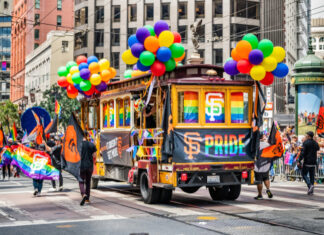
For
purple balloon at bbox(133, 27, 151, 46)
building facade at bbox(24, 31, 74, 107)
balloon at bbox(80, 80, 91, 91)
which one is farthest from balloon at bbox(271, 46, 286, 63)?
building facade at bbox(24, 31, 74, 107)

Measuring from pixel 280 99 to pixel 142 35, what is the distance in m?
58.9

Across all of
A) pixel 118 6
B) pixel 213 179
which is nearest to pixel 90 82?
pixel 213 179

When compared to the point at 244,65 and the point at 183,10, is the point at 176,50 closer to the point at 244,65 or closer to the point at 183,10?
the point at 244,65

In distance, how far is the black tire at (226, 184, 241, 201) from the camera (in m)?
14.6

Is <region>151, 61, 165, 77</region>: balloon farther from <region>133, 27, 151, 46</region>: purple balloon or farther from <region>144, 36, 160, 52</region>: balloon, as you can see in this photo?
<region>133, 27, 151, 46</region>: purple balloon

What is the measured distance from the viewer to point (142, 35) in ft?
44.2

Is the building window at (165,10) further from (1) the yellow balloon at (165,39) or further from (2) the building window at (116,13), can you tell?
(1) the yellow balloon at (165,39)

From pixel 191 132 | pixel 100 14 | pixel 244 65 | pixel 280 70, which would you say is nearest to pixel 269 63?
pixel 280 70

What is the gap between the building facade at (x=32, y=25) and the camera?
8888 centimetres

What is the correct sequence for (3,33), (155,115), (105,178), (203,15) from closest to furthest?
1. (155,115)
2. (105,178)
3. (203,15)
4. (3,33)

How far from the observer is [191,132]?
13.4 m

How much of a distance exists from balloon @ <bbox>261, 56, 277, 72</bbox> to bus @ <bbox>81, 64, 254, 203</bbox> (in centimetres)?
61

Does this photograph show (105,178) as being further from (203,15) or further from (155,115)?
(203,15)

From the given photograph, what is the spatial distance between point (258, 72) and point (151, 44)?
2.48 metres
